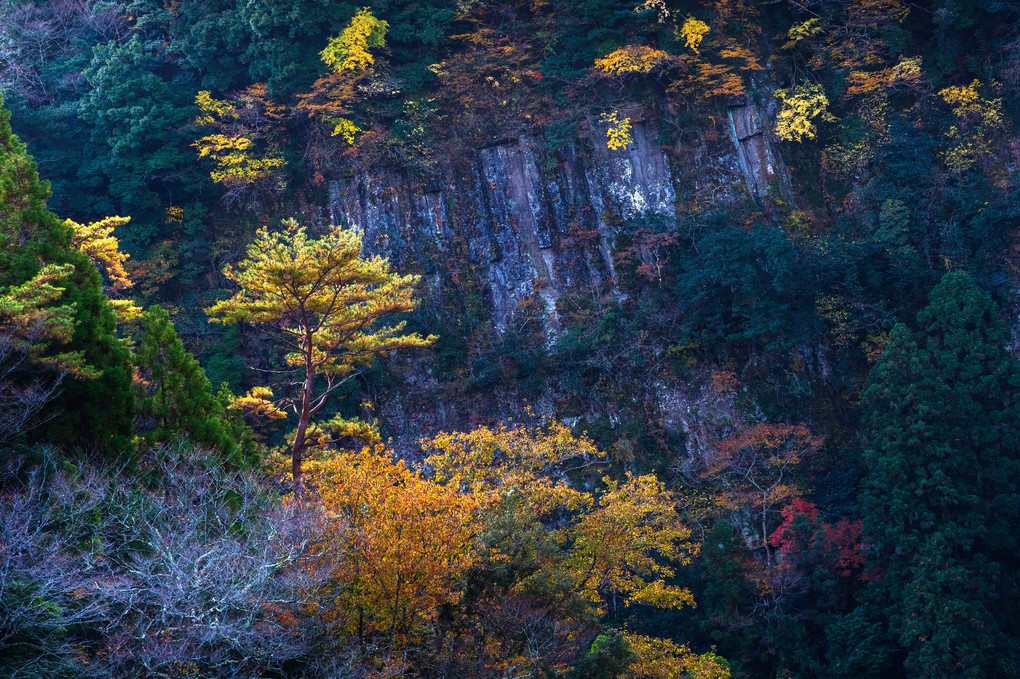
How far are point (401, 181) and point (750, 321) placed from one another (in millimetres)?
9696

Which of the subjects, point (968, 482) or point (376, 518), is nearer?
point (376, 518)

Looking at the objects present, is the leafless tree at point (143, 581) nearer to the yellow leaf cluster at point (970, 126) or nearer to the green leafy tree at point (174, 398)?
the green leafy tree at point (174, 398)

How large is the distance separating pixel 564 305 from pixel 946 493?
9680 mm

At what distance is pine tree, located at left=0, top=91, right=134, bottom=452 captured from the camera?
1088 centimetres

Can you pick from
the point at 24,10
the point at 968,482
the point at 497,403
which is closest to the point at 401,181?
the point at 497,403

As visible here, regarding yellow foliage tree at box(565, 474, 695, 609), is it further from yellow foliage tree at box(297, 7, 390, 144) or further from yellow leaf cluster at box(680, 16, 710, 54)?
yellow leaf cluster at box(680, 16, 710, 54)

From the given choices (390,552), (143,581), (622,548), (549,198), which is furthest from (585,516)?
(549,198)

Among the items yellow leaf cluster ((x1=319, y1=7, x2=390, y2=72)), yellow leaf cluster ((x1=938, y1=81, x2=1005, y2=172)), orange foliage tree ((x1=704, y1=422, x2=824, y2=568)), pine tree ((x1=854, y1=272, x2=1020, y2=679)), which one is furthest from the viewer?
yellow leaf cluster ((x1=319, y1=7, x2=390, y2=72))

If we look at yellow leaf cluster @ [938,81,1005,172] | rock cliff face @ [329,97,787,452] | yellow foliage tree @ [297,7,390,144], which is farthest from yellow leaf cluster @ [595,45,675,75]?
yellow leaf cluster @ [938,81,1005,172]

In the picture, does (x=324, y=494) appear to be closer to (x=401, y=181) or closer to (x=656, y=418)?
(x=656, y=418)

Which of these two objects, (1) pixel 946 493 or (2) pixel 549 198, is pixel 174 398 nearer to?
(2) pixel 549 198

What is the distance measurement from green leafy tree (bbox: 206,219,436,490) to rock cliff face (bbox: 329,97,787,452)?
608 cm

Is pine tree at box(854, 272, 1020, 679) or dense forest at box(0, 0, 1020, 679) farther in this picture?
pine tree at box(854, 272, 1020, 679)

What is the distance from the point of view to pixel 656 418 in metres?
20.3
